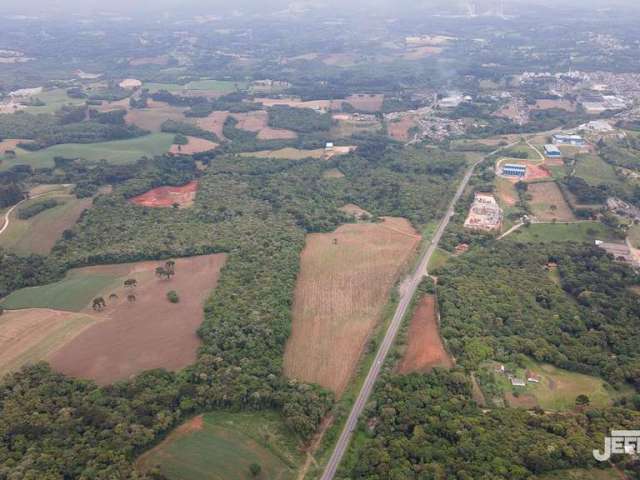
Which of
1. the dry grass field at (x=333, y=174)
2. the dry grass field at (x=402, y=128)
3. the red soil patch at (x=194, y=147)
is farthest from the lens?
the dry grass field at (x=402, y=128)

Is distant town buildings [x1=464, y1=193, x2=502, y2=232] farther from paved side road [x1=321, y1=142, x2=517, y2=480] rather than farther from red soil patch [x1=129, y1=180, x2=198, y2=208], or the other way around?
red soil patch [x1=129, y1=180, x2=198, y2=208]

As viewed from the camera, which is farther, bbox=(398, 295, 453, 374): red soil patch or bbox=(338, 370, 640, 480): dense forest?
bbox=(398, 295, 453, 374): red soil patch

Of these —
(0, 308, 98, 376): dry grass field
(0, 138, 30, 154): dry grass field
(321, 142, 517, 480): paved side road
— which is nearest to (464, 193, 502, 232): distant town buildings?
(321, 142, 517, 480): paved side road

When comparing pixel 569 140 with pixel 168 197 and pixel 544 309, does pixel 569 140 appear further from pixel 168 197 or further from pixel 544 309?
pixel 168 197

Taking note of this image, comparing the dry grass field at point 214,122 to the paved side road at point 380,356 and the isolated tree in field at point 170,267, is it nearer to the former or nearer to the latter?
the isolated tree in field at point 170,267

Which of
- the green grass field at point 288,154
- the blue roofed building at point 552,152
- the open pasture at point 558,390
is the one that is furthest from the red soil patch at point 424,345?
the blue roofed building at point 552,152

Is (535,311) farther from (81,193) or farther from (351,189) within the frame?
(81,193)
